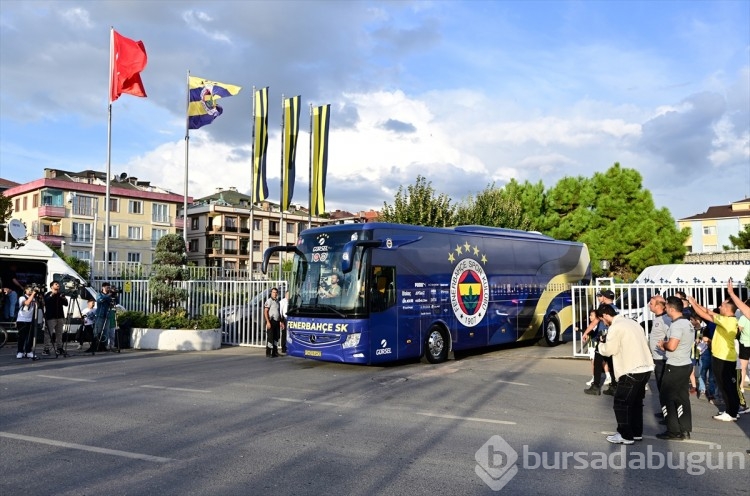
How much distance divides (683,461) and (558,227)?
40730 mm

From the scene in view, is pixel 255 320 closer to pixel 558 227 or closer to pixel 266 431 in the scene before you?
pixel 266 431

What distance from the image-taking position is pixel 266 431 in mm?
7840

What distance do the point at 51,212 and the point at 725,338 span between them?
6302 centimetres

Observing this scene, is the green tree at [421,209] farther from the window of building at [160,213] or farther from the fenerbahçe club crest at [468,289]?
the window of building at [160,213]

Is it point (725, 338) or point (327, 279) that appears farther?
point (327, 279)

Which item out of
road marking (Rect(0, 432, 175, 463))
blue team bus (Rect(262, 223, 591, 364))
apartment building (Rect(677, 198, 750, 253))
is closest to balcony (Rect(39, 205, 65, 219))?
blue team bus (Rect(262, 223, 591, 364))

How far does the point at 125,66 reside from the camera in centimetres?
2403

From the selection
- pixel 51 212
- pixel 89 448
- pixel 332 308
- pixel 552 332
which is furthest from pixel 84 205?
pixel 89 448

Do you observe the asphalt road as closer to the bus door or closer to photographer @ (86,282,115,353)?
the bus door

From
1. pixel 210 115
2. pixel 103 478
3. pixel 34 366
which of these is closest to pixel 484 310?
pixel 34 366

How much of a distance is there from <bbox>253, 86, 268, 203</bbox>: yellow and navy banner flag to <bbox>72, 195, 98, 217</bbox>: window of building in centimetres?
3959

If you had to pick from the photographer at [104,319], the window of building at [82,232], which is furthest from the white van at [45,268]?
the window of building at [82,232]

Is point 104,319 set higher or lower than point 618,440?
higher

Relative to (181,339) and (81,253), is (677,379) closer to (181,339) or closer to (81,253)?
(181,339)
